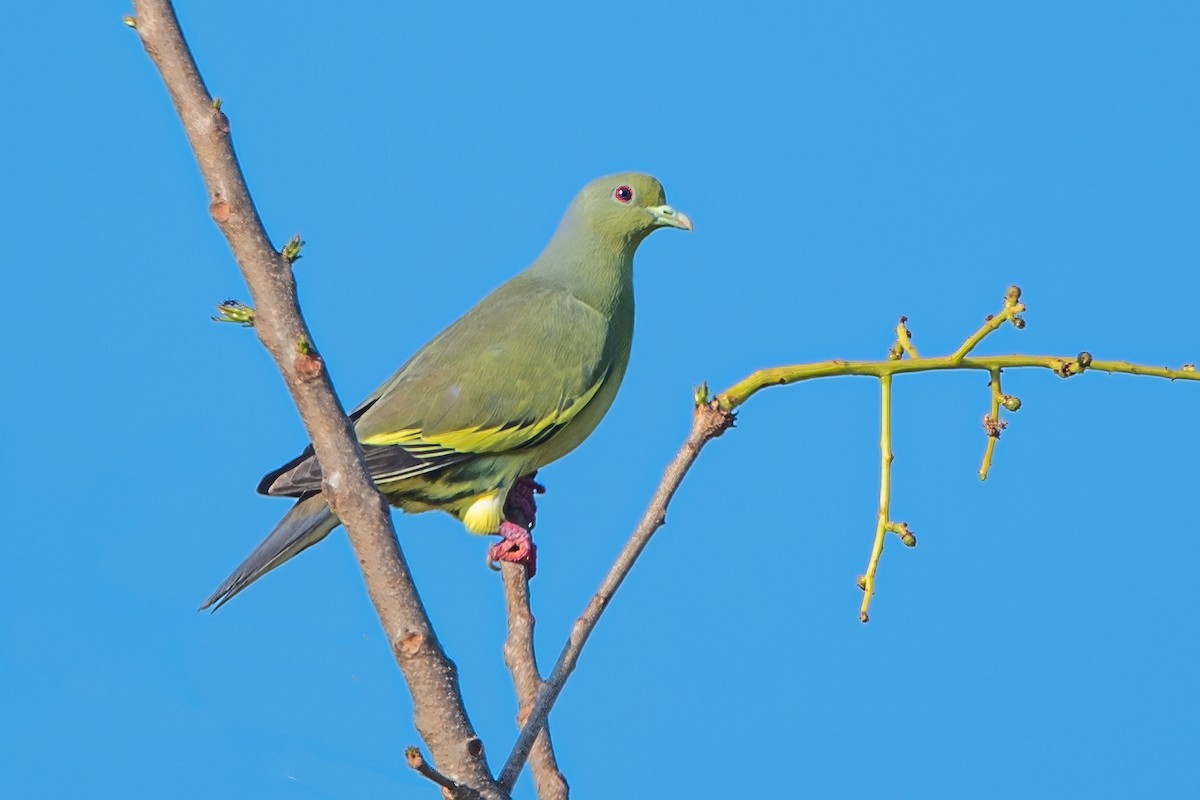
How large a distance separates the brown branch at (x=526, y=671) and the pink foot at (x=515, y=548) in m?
0.17

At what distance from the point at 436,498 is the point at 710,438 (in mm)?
2821

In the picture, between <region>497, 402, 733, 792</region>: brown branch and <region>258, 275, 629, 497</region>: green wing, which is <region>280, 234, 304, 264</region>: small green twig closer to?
<region>497, 402, 733, 792</region>: brown branch

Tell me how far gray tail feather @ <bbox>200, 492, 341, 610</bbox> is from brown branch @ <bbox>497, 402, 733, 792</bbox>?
75.1 inches

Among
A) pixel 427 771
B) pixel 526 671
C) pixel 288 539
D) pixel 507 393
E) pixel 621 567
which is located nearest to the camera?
pixel 427 771

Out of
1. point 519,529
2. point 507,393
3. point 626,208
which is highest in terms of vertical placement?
point 626,208

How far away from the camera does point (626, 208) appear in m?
6.39

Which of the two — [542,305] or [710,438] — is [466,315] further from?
[710,438]

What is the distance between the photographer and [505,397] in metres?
5.64

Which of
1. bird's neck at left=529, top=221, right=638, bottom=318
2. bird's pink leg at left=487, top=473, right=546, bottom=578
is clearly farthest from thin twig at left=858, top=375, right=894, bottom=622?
bird's neck at left=529, top=221, right=638, bottom=318

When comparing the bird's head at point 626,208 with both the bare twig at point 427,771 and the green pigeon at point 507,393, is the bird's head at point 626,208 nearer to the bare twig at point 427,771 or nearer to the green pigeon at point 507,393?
the green pigeon at point 507,393

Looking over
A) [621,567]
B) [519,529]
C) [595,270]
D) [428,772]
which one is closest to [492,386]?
[519,529]

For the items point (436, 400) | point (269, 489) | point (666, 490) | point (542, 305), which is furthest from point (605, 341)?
point (666, 490)

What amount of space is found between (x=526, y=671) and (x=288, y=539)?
1.10m

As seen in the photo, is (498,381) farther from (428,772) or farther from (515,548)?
(428,772)
